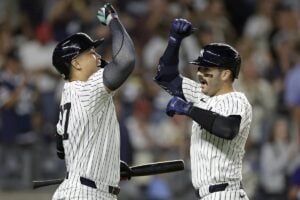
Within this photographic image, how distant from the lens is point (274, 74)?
1310cm

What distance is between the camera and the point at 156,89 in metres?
13.1

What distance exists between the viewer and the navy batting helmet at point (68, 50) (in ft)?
24.1

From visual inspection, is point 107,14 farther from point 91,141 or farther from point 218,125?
point 218,125

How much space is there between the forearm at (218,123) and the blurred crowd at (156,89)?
146 inches

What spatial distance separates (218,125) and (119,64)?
0.78 m

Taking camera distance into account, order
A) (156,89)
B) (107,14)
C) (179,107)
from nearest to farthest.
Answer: (179,107) < (107,14) < (156,89)

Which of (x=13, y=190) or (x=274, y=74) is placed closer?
(x=13, y=190)

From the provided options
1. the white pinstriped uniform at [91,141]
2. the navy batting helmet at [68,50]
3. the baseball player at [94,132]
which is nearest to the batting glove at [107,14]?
the baseball player at [94,132]

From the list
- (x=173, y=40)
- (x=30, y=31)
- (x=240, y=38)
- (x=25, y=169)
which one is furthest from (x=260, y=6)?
(x=173, y=40)

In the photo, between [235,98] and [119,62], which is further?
[235,98]

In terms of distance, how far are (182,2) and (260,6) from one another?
123 cm

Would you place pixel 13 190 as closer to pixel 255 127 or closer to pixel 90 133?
pixel 255 127

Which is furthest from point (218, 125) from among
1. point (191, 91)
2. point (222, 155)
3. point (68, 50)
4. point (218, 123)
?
point (68, 50)

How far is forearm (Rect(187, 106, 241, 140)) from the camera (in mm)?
6902
